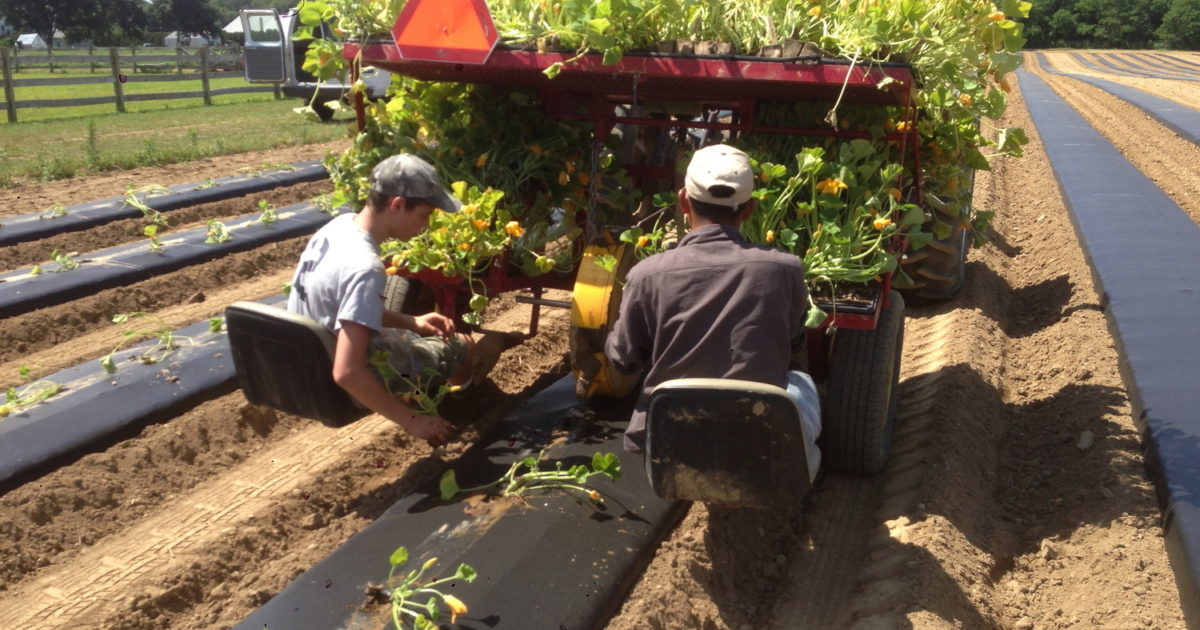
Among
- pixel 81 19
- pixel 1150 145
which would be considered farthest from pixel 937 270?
pixel 81 19

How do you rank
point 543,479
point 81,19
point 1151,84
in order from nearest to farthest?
point 543,479 → point 1151,84 → point 81,19

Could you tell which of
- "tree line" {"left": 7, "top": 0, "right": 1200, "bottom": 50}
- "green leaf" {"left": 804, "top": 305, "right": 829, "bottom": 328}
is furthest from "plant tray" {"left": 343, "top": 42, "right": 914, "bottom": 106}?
"tree line" {"left": 7, "top": 0, "right": 1200, "bottom": 50}

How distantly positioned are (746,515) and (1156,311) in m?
3.23

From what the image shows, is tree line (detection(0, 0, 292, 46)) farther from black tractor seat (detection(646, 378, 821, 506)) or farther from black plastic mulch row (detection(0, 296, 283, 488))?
black tractor seat (detection(646, 378, 821, 506))

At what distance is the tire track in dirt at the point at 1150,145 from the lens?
11078mm

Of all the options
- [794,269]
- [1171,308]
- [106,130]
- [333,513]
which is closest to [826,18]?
[794,269]

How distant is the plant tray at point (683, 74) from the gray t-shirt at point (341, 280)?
3.00ft

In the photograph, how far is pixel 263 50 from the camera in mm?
20719

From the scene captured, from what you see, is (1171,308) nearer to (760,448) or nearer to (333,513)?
(760,448)

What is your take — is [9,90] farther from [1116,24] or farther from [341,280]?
[1116,24]

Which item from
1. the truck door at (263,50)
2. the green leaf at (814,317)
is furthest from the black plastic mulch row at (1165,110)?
the truck door at (263,50)

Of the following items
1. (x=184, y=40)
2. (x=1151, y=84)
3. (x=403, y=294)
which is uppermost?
(x=184, y=40)

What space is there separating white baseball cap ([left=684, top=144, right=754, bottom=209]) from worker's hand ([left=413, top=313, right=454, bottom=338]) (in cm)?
147

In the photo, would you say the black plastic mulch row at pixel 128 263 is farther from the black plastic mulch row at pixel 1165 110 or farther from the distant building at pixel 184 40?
the distant building at pixel 184 40
